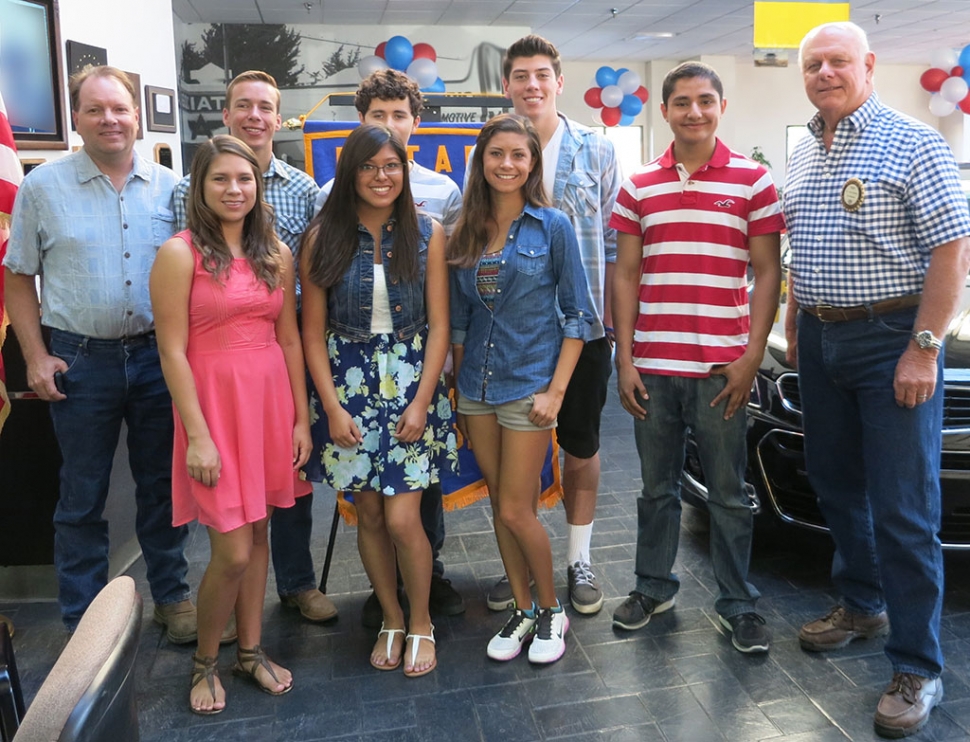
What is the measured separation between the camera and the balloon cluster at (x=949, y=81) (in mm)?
12117

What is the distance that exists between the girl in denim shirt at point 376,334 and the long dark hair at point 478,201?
7 centimetres

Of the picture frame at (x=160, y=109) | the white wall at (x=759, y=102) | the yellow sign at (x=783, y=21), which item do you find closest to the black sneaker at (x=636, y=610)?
the picture frame at (x=160, y=109)

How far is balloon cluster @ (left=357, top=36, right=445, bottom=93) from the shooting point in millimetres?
10352

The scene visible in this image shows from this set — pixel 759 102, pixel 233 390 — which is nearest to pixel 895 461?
pixel 233 390

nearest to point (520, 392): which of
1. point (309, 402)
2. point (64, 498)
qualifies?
Result: point (309, 402)

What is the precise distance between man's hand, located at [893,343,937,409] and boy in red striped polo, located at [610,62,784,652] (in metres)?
0.40

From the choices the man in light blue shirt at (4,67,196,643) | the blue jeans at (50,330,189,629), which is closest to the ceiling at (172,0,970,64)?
the man in light blue shirt at (4,67,196,643)

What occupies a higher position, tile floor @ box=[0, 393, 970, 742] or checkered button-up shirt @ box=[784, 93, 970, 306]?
checkered button-up shirt @ box=[784, 93, 970, 306]

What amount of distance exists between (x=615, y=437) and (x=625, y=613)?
2.43 m

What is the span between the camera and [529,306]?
94.5 inches

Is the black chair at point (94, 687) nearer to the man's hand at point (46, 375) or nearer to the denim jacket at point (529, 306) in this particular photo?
the denim jacket at point (529, 306)

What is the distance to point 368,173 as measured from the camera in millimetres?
2303

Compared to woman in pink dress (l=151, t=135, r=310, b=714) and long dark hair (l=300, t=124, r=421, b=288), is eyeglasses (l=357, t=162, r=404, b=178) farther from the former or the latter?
woman in pink dress (l=151, t=135, r=310, b=714)

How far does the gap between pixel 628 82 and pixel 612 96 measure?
0.38 metres
